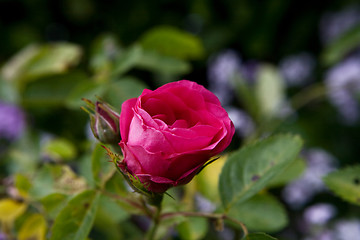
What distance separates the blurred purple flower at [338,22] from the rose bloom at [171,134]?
1231 mm

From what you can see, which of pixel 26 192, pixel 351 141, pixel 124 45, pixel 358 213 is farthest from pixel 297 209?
pixel 124 45

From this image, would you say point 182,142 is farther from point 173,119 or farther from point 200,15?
point 200,15

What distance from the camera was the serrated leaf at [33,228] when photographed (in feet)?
1.97

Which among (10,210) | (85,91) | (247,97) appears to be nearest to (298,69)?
(247,97)

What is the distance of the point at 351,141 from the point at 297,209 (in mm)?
499

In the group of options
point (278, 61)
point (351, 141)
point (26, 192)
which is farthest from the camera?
point (278, 61)

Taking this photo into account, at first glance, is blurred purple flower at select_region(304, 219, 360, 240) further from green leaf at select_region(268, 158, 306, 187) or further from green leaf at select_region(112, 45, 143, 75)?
green leaf at select_region(112, 45, 143, 75)

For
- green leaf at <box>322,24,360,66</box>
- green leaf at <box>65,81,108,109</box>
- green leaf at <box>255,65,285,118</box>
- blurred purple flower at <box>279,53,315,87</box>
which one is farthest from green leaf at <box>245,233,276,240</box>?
blurred purple flower at <box>279,53,315,87</box>

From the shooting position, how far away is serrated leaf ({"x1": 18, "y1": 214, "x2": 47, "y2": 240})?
60 centimetres

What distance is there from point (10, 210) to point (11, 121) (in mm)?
482

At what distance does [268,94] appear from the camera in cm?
115

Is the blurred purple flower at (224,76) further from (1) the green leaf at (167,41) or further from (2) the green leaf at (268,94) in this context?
(1) the green leaf at (167,41)

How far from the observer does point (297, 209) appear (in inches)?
43.6

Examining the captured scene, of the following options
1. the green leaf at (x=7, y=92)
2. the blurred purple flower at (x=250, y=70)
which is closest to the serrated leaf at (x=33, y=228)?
the green leaf at (x=7, y=92)
